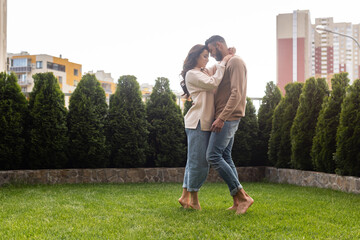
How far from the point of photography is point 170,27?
297 inches

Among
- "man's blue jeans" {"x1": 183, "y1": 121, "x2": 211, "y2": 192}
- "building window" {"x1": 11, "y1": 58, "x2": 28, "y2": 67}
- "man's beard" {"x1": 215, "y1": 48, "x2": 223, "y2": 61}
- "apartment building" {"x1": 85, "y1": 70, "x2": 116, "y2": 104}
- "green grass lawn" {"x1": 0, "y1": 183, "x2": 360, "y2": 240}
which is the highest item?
"building window" {"x1": 11, "y1": 58, "x2": 28, "y2": 67}

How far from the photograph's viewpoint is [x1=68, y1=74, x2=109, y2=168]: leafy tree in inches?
287

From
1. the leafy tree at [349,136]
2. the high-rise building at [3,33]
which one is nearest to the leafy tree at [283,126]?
the leafy tree at [349,136]

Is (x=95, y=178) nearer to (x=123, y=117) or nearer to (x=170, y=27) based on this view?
(x=123, y=117)

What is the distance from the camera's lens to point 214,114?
152 inches

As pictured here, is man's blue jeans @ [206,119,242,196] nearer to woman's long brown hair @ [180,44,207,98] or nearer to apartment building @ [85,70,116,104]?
woman's long brown hair @ [180,44,207,98]

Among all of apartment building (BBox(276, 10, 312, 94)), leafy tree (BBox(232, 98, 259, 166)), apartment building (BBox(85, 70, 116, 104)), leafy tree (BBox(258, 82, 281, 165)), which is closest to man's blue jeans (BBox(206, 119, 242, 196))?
leafy tree (BBox(232, 98, 259, 166))

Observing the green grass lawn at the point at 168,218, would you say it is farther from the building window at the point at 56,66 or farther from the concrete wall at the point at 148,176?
the building window at the point at 56,66

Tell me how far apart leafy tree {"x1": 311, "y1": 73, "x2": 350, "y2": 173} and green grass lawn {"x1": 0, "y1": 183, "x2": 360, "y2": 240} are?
1226 millimetres

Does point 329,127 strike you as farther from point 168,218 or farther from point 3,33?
point 3,33

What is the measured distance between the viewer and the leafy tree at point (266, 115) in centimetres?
836

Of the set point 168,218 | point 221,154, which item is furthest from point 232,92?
point 168,218

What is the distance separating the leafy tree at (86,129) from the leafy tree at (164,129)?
1.04 metres

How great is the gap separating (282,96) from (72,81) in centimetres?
6687
